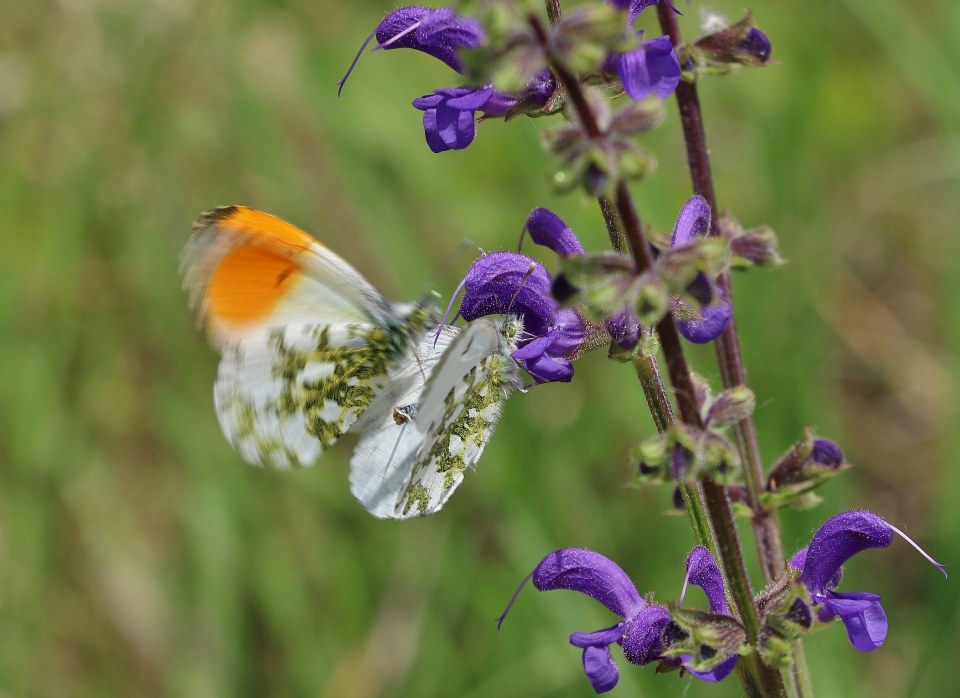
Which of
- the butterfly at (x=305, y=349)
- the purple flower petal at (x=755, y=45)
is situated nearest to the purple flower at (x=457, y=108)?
the purple flower petal at (x=755, y=45)

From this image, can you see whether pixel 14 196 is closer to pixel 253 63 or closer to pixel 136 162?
pixel 136 162

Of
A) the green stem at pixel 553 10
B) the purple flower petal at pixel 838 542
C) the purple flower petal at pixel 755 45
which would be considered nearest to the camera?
the green stem at pixel 553 10

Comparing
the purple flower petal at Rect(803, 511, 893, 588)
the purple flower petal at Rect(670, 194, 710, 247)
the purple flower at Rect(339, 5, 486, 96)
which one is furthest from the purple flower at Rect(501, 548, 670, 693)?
the purple flower at Rect(339, 5, 486, 96)

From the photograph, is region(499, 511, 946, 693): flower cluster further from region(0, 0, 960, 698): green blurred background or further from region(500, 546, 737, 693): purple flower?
region(0, 0, 960, 698): green blurred background

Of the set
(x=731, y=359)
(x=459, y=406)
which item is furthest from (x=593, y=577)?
(x=731, y=359)

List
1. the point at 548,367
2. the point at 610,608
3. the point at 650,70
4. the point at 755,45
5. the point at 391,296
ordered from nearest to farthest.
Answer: the point at 650,70
the point at 548,367
the point at 610,608
the point at 755,45
the point at 391,296

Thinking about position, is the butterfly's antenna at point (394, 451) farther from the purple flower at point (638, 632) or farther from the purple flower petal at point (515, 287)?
the purple flower at point (638, 632)

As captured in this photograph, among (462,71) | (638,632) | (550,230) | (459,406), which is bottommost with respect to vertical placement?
(638,632)

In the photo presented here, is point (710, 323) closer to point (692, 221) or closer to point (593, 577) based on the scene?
point (692, 221)
